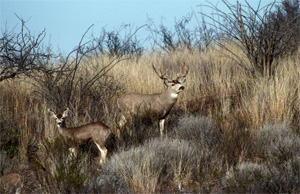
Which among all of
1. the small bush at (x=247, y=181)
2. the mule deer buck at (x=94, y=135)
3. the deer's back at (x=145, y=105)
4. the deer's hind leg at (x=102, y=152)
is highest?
the deer's back at (x=145, y=105)

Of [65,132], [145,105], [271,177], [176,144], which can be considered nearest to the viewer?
[271,177]

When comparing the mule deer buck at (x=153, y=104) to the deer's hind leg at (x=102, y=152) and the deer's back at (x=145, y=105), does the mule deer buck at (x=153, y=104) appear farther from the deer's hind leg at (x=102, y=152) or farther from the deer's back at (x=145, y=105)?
the deer's hind leg at (x=102, y=152)

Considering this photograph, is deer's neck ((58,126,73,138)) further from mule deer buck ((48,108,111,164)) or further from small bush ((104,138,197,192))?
small bush ((104,138,197,192))

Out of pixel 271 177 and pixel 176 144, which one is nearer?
pixel 271 177

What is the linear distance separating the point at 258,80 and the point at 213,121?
2.42m

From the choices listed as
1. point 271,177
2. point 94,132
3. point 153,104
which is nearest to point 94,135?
point 94,132

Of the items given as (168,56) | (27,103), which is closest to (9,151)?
(27,103)

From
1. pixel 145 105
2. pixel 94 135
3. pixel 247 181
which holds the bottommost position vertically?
pixel 247 181

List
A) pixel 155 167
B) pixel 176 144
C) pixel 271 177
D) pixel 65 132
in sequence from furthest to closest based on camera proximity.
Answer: pixel 65 132, pixel 176 144, pixel 155 167, pixel 271 177

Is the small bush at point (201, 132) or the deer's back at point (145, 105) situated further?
the deer's back at point (145, 105)

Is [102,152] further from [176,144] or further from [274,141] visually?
[274,141]

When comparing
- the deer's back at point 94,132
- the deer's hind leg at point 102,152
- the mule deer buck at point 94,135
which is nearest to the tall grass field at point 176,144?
the deer's hind leg at point 102,152

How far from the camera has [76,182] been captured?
5.88m

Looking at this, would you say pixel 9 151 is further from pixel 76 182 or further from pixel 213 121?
pixel 213 121
